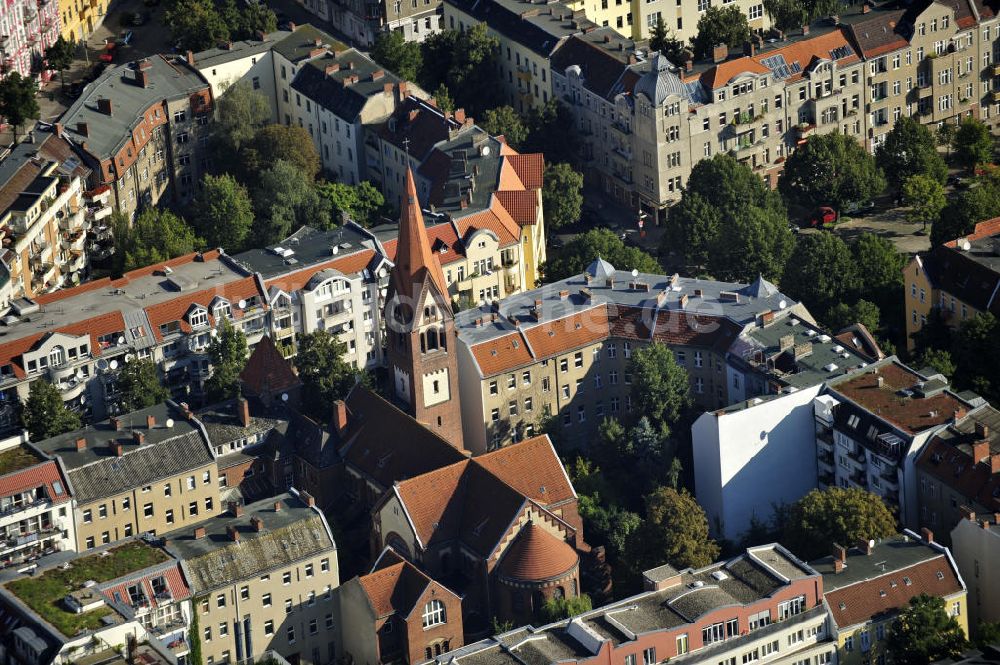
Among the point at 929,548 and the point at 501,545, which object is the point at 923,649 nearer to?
the point at 929,548

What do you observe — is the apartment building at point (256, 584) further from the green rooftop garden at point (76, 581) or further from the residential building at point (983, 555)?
the residential building at point (983, 555)

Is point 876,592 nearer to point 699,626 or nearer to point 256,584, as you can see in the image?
point 699,626

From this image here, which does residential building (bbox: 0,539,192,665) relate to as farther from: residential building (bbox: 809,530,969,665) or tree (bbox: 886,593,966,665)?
tree (bbox: 886,593,966,665)

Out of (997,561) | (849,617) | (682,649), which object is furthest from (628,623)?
(997,561)

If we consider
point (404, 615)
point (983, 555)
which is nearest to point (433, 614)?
point (404, 615)

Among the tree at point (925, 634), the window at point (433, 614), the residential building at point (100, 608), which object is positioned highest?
the residential building at point (100, 608)

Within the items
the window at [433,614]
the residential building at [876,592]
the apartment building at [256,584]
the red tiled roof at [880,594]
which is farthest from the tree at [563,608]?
the red tiled roof at [880,594]

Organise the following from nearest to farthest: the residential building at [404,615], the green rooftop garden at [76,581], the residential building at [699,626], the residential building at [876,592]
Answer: the green rooftop garden at [76,581]
the residential building at [699,626]
the residential building at [876,592]
the residential building at [404,615]
